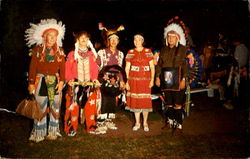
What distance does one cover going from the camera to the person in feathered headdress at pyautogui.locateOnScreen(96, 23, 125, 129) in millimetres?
4805

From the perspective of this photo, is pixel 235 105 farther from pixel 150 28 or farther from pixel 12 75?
pixel 12 75

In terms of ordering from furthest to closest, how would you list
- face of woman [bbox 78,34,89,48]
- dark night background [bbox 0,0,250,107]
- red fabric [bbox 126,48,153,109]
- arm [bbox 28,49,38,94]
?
Result: dark night background [bbox 0,0,250,107] → red fabric [bbox 126,48,153,109] → face of woman [bbox 78,34,89,48] → arm [bbox 28,49,38,94]

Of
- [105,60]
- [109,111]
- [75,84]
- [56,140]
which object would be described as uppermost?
[105,60]

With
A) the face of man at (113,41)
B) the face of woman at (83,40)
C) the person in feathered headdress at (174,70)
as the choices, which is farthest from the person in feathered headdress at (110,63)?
the person in feathered headdress at (174,70)

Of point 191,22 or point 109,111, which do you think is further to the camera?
point 191,22

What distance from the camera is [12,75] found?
34.0ft

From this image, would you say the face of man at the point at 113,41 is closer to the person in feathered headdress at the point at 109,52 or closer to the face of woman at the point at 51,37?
the person in feathered headdress at the point at 109,52

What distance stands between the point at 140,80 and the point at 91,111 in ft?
4.16

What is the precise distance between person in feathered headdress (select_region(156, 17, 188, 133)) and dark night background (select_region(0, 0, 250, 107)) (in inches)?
141

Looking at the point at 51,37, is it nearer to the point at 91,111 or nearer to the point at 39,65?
the point at 39,65

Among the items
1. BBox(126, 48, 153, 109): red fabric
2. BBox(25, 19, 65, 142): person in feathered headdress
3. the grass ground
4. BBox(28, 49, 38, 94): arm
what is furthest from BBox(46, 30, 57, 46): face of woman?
the grass ground

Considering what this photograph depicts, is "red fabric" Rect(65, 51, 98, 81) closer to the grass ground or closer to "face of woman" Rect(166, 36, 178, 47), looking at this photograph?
the grass ground

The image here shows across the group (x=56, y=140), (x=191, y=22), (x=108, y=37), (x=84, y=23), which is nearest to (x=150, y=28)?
(x=191, y=22)

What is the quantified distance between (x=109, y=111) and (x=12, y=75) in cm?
740
